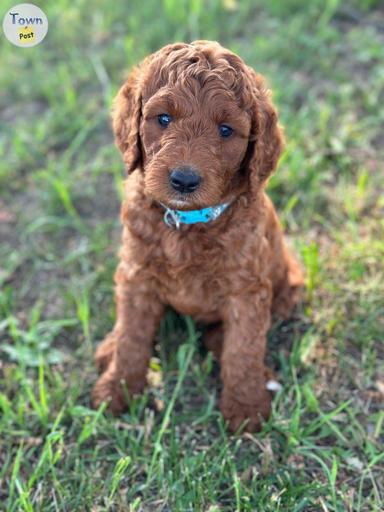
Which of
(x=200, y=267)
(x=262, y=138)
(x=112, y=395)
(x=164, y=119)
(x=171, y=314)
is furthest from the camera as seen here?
(x=171, y=314)

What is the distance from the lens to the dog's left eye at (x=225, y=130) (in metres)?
3.31

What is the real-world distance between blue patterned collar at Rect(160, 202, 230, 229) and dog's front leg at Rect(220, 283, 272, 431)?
0.51 meters

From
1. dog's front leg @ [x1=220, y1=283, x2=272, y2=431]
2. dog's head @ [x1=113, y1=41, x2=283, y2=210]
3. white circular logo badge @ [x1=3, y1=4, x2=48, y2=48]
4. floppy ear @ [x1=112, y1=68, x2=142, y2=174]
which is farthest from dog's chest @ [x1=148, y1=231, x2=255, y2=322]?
white circular logo badge @ [x1=3, y1=4, x2=48, y2=48]

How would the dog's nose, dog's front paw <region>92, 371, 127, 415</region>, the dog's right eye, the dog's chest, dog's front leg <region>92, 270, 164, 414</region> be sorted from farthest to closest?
dog's front paw <region>92, 371, 127, 415</region>
dog's front leg <region>92, 270, 164, 414</region>
the dog's chest
the dog's right eye
the dog's nose

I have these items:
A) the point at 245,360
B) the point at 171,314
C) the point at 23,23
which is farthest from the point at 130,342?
the point at 23,23

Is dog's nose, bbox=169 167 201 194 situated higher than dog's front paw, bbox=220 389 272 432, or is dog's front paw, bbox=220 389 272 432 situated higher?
dog's nose, bbox=169 167 201 194

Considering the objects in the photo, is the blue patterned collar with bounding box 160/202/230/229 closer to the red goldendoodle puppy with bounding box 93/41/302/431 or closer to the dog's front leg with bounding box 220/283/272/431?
the red goldendoodle puppy with bounding box 93/41/302/431

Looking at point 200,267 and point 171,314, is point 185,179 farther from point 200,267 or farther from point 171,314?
point 171,314

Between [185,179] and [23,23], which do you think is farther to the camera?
[23,23]

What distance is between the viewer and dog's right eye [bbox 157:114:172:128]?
3.30 metres

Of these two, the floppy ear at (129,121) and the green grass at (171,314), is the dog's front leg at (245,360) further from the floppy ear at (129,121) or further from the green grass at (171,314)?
the floppy ear at (129,121)

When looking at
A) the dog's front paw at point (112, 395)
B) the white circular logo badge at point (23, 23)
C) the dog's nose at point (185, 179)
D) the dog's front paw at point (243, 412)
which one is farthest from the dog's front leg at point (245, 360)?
the white circular logo badge at point (23, 23)

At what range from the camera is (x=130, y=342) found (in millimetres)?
3994

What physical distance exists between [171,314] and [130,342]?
568mm
